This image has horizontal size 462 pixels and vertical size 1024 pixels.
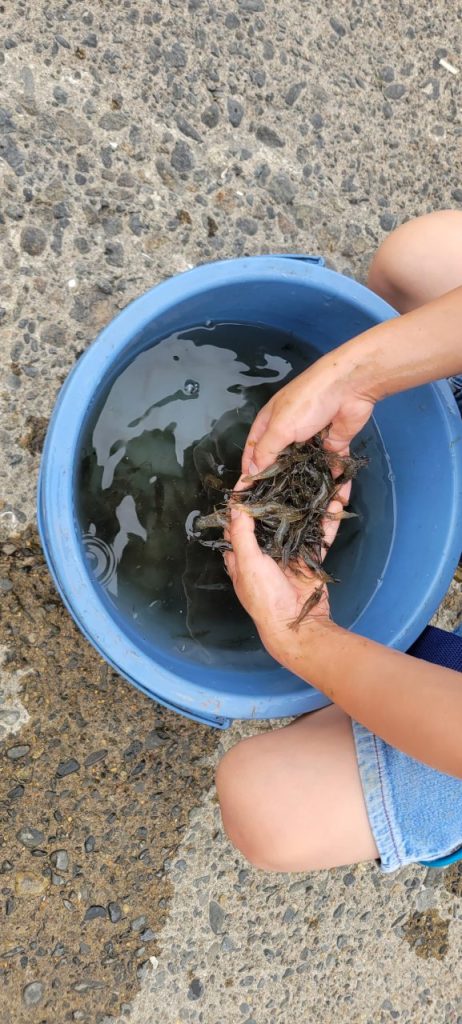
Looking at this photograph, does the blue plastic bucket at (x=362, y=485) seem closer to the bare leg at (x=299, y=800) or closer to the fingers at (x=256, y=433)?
the bare leg at (x=299, y=800)

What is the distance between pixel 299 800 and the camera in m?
1.40

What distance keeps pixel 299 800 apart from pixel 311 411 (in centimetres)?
69

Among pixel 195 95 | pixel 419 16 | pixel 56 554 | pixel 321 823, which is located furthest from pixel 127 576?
pixel 419 16

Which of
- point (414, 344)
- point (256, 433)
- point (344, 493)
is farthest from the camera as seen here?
point (344, 493)

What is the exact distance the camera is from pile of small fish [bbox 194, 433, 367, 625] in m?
1.47

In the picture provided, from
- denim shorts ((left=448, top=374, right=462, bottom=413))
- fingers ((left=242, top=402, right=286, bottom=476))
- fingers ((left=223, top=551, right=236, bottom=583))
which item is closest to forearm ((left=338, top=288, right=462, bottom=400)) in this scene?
fingers ((left=242, top=402, right=286, bottom=476))

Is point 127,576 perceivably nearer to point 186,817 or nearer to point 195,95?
point 186,817

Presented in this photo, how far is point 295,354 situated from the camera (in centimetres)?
170

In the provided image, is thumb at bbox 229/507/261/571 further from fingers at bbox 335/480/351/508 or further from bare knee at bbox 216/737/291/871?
bare knee at bbox 216/737/291/871

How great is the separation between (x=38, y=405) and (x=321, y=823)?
98 centimetres

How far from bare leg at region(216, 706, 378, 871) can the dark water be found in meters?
0.21

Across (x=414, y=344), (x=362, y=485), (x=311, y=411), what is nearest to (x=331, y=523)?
(x=362, y=485)

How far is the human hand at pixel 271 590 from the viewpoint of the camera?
134 centimetres

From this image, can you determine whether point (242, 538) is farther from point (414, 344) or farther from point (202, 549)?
point (414, 344)
